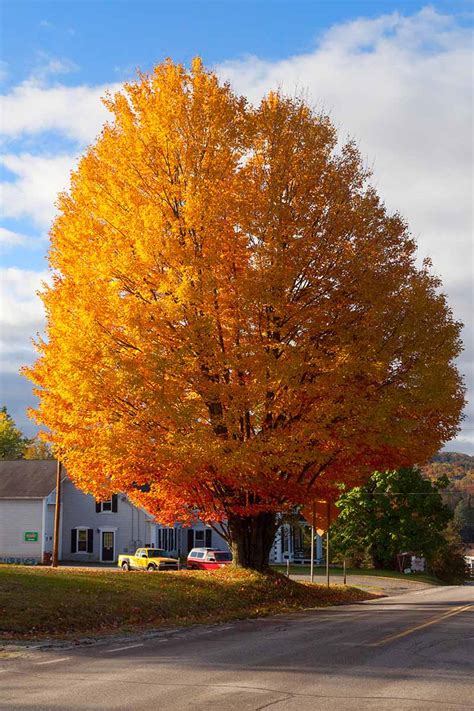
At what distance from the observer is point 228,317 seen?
794 inches

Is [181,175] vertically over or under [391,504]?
over

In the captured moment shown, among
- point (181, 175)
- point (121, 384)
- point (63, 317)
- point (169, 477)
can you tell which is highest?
point (181, 175)

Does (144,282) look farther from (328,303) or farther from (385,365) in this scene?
(385,365)

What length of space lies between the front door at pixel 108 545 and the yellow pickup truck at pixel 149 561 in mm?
8600

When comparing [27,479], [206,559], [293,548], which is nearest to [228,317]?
[206,559]

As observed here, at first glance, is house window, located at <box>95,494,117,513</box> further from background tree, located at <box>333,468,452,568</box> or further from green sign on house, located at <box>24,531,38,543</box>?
background tree, located at <box>333,468,452,568</box>

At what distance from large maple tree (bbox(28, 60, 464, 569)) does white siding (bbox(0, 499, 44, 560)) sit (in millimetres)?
35074

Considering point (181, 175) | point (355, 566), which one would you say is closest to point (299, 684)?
point (181, 175)

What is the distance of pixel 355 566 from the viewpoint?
2475 inches

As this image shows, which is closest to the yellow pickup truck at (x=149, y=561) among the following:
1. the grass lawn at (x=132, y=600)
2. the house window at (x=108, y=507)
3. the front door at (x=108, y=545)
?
the front door at (x=108, y=545)

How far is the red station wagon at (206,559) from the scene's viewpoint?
4738 centimetres

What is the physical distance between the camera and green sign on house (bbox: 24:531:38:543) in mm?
54906

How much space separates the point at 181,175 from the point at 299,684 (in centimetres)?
1394

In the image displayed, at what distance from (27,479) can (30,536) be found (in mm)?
4626
